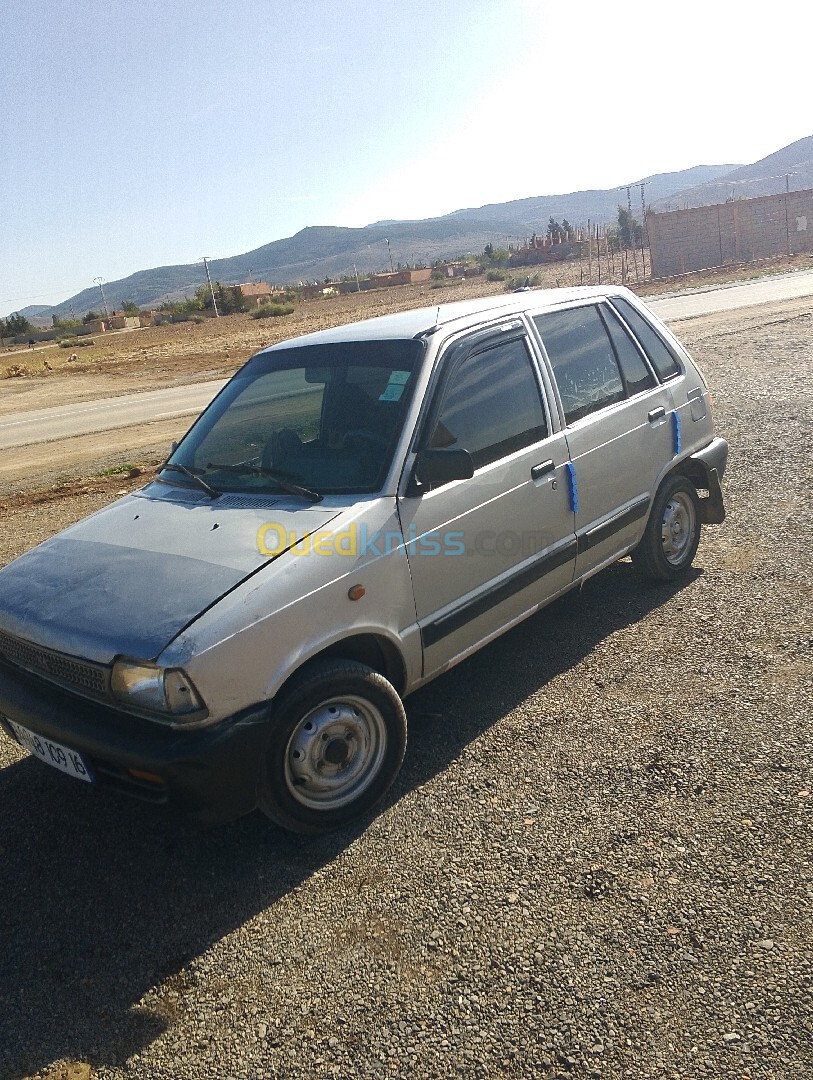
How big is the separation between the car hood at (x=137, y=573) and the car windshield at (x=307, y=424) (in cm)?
22

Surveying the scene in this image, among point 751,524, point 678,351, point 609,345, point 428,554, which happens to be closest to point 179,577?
point 428,554

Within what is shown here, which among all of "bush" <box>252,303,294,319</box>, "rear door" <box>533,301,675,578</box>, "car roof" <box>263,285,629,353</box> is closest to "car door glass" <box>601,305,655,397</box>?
"rear door" <box>533,301,675,578</box>

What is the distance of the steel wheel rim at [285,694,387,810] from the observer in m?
3.20

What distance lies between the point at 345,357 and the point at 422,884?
2393 mm

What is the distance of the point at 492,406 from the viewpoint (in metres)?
4.07

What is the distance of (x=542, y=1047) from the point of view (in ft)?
7.73

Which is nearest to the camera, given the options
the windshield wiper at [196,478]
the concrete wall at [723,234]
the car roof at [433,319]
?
the windshield wiper at [196,478]

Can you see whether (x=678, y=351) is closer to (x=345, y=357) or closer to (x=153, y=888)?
(x=345, y=357)

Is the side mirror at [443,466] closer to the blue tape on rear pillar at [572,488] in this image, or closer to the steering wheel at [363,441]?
the steering wheel at [363,441]

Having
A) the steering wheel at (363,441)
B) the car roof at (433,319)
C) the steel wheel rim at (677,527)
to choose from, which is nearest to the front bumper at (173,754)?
the steering wheel at (363,441)

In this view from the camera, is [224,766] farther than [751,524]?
No

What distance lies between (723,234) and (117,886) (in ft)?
153

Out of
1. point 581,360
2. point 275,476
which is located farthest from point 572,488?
point 275,476

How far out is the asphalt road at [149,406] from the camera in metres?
15.7
